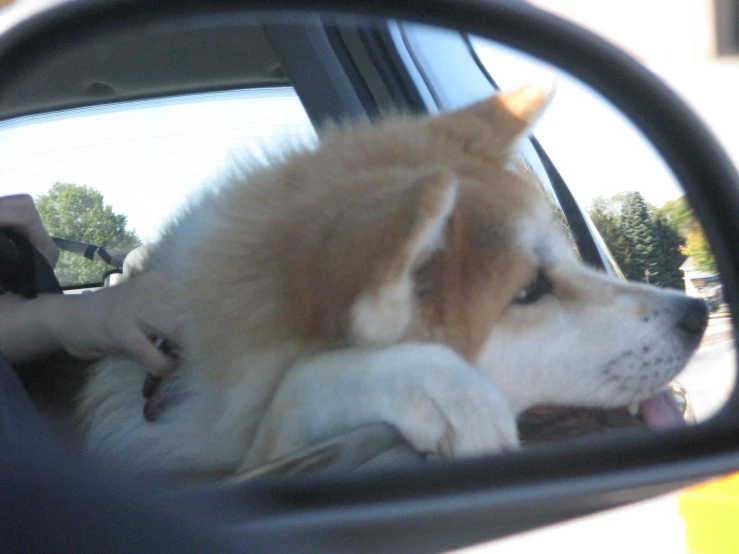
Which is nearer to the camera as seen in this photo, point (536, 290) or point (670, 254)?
point (670, 254)

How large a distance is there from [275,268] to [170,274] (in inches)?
8.9

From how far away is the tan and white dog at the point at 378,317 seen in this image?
4.87 feet

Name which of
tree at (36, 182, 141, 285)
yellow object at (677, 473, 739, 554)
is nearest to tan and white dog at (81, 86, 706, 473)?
tree at (36, 182, 141, 285)

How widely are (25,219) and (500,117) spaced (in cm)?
130

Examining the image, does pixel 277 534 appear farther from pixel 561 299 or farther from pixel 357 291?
pixel 561 299

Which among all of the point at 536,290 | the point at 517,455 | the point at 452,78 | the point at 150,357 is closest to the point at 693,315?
the point at 536,290

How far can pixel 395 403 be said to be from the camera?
4.69ft

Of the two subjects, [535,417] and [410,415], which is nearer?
[410,415]

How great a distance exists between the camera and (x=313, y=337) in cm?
160

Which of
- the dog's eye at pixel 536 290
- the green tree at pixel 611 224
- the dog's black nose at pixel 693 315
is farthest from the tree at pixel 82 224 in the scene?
the dog's black nose at pixel 693 315

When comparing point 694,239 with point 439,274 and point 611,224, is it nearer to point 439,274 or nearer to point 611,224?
point 611,224

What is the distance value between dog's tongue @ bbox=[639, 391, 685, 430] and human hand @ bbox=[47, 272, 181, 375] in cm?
101

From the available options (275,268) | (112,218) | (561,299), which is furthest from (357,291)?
(561,299)

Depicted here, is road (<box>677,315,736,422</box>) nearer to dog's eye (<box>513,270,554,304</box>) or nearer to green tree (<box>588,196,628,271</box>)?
green tree (<box>588,196,628,271</box>)
